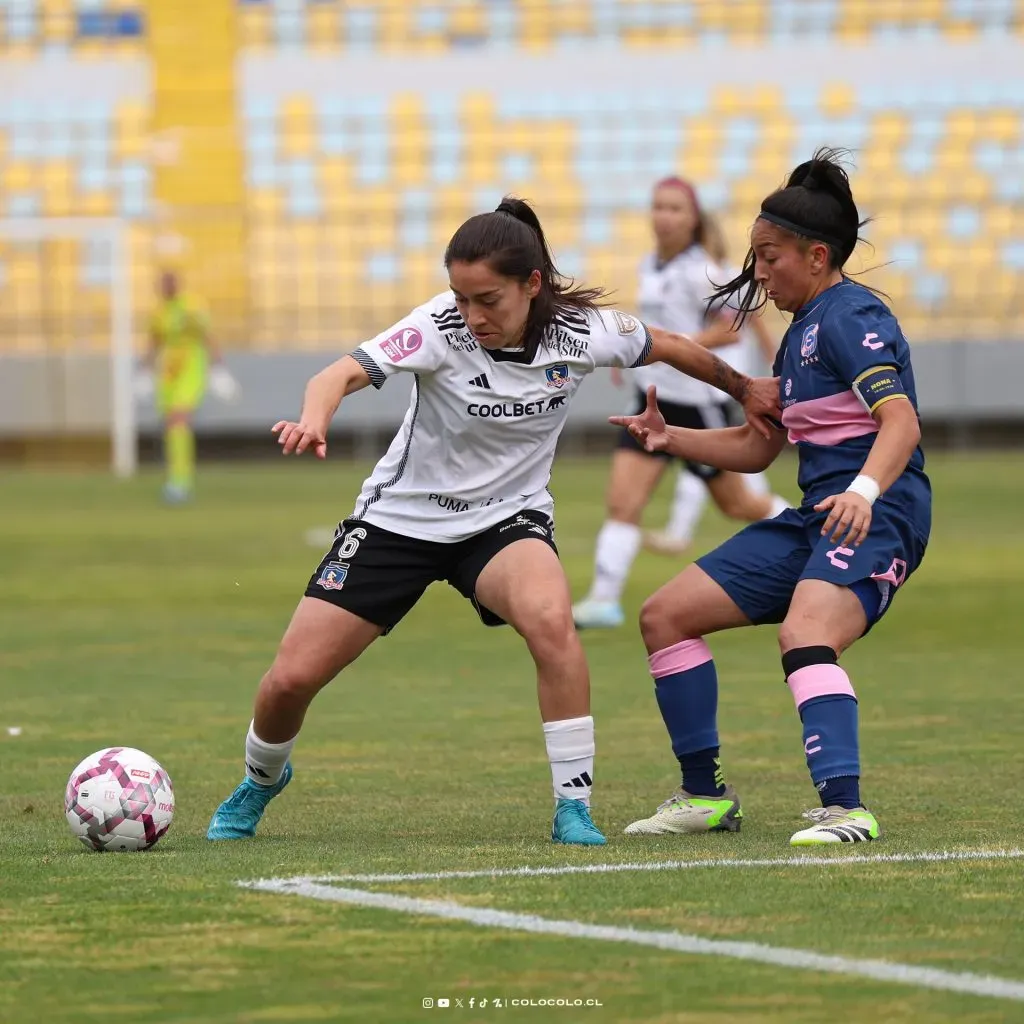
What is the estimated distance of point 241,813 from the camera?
19.4ft

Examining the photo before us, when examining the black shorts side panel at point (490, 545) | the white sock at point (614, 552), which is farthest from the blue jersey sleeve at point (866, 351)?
the white sock at point (614, 552)

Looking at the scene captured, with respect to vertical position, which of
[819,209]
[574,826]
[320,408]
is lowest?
[574,826]

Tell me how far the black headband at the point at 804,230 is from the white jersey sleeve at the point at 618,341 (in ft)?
1.61

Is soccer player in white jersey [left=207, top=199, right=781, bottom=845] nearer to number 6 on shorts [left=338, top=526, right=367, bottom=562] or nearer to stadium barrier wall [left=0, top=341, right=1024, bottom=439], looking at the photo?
number 6 on shorts [left=338, top=526, right=367, bottom=562]

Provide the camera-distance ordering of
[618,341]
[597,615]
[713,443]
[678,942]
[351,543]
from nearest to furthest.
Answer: [678,942]
[351,543]
[618,341]
[713,443]
[597,615]

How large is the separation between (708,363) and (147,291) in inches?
1028

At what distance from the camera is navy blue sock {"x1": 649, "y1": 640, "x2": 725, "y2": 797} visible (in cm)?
604

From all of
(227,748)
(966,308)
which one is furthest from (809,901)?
(966,308)

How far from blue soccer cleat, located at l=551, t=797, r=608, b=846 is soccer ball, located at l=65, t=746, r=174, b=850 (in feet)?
3.32

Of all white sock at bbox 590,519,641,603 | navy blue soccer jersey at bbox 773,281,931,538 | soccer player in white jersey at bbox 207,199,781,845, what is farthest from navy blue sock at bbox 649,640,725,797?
white sock at bbox 590,519,641,603

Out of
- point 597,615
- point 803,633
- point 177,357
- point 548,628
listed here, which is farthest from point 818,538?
point 177,357

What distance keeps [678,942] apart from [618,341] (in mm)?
2300

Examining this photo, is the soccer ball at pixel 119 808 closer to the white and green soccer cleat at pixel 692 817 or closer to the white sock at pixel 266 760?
the white sock at pixel 266 760

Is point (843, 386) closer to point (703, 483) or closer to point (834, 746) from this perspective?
point (834, 746)
